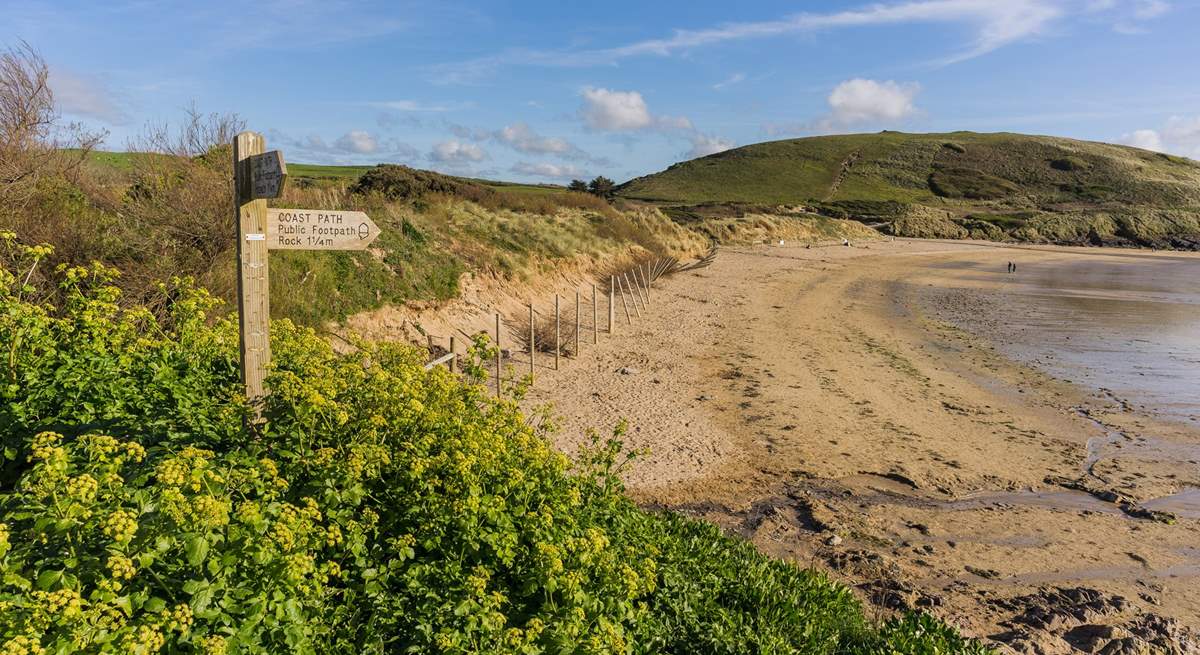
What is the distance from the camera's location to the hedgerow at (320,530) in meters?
3.09

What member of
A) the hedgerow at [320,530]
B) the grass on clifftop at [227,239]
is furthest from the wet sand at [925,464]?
the grass on clifftop at [227,239]

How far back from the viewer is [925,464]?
35.5 ft

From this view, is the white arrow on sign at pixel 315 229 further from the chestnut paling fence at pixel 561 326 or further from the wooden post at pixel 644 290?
the wooden post at pixel 644 290

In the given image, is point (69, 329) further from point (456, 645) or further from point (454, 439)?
point (456, 645)

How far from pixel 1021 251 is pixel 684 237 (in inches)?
1398

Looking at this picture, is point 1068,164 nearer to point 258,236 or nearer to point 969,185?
point 969,185

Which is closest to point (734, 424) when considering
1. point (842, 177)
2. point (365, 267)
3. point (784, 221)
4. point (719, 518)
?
point (719, 518)

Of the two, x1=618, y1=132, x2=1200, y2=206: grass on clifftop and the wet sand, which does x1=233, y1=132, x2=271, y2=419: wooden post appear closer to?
the wet sand

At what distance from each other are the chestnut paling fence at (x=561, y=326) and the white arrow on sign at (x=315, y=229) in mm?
5018

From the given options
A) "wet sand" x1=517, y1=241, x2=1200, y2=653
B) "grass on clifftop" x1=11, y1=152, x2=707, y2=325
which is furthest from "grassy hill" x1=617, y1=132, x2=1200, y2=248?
"grass on clifftop" x1=11, y1=152, x2=707, y2=325

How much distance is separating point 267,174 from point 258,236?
56cm

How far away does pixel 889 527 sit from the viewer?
870 centimetres

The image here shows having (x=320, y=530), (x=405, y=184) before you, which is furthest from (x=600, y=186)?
(x=320, y=530)

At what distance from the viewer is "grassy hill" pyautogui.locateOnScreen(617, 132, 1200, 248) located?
7944cm
